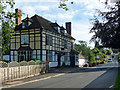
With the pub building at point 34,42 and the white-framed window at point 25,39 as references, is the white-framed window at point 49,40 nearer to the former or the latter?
the pub building at point 34,42

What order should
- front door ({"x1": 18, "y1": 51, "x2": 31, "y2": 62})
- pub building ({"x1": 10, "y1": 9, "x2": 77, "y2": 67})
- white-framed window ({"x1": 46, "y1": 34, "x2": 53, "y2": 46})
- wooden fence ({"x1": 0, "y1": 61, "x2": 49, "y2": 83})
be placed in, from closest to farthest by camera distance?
1. wooden fence ({"x1": 0, "y1": 61, "x2": 49, "y2": 83})
2. pub building ({"x1": 10, "y1": 9, "x2": 77, "y2": 67})
3. front door ({"x1": 18, "y1": 51, "x2": 31, "y2": 62})
4. white-framed window ({"x1": 46, "y1": 34, "x2": 53, "y2": 46})

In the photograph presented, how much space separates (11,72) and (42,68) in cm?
848

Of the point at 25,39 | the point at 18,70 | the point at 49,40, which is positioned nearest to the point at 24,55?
the point at 25,39

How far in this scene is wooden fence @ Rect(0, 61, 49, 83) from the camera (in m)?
15.8

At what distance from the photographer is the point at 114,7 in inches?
287

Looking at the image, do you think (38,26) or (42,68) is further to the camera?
(38,26)

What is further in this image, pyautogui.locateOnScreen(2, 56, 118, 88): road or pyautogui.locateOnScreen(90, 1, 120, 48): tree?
pyautogui.locateOnScreen(2, 56, 118, 88): road

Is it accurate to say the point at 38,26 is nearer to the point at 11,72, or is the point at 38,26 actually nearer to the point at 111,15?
the point at 11,72

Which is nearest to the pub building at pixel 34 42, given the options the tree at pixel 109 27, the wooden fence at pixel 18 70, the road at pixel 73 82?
the wooden fence at pixel 18 70

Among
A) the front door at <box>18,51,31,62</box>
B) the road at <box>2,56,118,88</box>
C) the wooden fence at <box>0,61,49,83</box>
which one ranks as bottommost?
the road at <box>2,56,118,88</box>

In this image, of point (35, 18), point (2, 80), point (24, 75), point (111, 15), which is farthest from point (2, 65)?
point (35, 18)

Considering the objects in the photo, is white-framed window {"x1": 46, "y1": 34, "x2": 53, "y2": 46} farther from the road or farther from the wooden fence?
the road

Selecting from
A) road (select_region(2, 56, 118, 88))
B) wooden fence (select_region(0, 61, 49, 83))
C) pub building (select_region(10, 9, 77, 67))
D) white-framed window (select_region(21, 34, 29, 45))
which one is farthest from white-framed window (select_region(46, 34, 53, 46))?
road (select_region(2, 56, 118, 88))

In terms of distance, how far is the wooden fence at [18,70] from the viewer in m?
15.8
